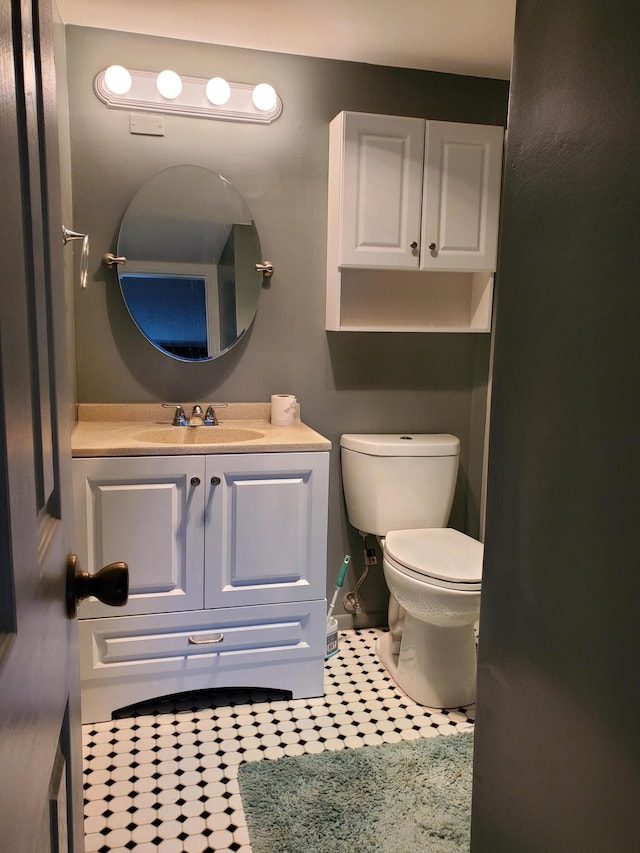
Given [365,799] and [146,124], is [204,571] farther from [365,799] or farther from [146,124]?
[146,124]

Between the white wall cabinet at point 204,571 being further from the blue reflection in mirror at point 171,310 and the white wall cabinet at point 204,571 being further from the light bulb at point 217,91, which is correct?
the light bulb at point 217,91

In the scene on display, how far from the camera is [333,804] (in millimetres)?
1800

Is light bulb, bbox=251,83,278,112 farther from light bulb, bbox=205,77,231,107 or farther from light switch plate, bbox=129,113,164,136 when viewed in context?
light switch plate, bbox=129,113,164,136


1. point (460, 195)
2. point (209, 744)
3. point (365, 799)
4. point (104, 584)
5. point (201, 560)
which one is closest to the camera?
point (104, 584)

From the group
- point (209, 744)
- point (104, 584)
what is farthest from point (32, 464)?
point (209, 744)

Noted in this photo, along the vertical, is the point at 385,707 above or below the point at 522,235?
below

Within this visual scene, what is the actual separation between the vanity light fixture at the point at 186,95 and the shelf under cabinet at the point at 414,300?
0.67 m

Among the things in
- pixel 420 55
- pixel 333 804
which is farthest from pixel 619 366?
pixel 420 55

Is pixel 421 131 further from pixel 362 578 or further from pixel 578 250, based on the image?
pixel 578 250

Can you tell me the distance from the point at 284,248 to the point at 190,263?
0.36m

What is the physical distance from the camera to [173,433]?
2449 millimetres

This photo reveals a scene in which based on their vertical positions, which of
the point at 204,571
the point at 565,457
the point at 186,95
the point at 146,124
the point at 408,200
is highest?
the point at 186,95

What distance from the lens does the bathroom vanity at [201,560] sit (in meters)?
2.11

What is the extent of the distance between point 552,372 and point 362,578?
222cm
